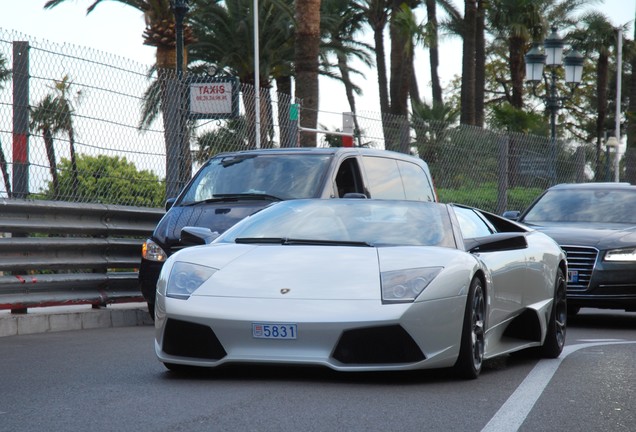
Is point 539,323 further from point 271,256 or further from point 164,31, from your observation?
point 164,31

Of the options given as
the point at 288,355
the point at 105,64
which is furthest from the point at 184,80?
the point at 288,355

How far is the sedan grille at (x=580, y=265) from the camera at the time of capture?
1302 centimetres

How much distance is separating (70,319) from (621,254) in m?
5.65

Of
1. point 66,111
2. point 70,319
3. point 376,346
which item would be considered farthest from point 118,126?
point 376,346

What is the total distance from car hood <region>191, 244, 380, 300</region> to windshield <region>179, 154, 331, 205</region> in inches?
162

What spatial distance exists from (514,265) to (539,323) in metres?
0.59

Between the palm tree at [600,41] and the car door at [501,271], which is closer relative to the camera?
the car door at [501,271]

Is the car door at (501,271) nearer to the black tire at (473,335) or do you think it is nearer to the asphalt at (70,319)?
the black tire at (473,335)

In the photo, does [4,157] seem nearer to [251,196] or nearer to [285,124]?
[251,196]

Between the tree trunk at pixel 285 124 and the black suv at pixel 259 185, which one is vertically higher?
the tree trunk at pixel 285 124

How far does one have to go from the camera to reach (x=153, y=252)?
1166 cm

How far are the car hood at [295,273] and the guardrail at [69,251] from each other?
4290 mm

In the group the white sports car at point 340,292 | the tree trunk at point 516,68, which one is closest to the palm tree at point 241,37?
the tree trunk at point 516,68

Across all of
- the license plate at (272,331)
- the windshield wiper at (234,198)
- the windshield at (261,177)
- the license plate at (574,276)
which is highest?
the windshield at (261,177)
